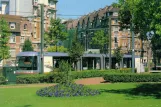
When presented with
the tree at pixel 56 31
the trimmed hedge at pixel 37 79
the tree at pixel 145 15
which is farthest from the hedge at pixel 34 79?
the tree at pixel 56 31

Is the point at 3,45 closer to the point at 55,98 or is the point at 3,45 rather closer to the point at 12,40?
the point at 12,40

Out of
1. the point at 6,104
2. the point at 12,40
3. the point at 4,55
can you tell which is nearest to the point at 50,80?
the point at 6,104

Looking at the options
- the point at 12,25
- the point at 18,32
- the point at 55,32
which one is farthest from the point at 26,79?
the point at 12,25

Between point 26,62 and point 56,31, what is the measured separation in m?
22.3

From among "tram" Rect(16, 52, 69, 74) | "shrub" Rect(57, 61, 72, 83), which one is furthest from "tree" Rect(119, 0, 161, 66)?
"tram" Rect(16, 52, 69, 74)

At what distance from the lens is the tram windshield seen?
45.1 metres

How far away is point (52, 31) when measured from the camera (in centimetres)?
6731

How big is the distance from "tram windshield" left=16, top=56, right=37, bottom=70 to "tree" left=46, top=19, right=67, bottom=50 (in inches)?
847

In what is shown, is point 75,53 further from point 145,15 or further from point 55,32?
point 145,15

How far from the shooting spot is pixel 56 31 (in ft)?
221

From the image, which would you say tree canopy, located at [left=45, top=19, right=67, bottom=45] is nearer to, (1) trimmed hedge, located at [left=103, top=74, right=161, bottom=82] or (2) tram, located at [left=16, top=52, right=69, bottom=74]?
(2) tram, located at [left=16, top=52, right=69, bottom=74]

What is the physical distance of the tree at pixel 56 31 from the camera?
67000 millimetres

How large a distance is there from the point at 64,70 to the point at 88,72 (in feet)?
62.3

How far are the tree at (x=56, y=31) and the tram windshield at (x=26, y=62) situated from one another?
21.5 m
